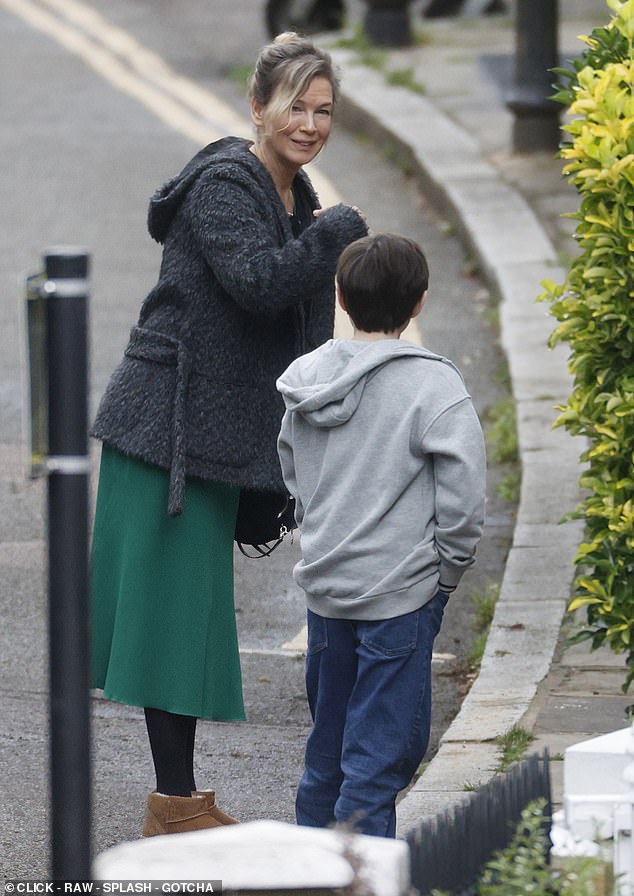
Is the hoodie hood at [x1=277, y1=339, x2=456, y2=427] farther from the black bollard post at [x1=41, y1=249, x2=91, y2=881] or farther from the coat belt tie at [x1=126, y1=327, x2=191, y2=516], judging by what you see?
the black bollard post at [x1=41, y1=249, x2=91, y2=881]

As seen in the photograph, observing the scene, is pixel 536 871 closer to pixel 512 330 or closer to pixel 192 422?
pixel 192 422

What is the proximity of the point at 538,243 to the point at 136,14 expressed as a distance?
9.14 metres

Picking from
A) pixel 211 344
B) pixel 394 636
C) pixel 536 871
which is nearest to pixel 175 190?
pixel 211 344

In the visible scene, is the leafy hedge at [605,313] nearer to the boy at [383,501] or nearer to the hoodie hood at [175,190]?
the boy at [383,501]

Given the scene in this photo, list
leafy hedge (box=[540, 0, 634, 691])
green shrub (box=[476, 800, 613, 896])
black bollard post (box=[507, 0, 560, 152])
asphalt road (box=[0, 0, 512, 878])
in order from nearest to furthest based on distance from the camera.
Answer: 1. green shrub (box=[476, 800, 613, 896])
2. leafy hedge (box=[540, 0, 634, 691])
3. asphalt road (box=[0, 0, 512, 878])
4. black bollard post (box=[507, 0, 560, 152])

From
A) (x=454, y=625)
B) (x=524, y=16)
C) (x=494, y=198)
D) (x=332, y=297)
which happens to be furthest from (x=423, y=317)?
(x=332, y=297)

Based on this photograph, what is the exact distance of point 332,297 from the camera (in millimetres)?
4316

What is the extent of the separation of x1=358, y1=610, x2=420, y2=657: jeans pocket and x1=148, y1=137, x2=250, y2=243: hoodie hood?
115 centimetres

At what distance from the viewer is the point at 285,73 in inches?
162

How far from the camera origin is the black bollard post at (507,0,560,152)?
10.9 metres

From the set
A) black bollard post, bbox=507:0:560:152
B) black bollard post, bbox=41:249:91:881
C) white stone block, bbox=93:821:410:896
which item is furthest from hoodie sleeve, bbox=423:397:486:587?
black bollard post, bbox=507:0:560:152

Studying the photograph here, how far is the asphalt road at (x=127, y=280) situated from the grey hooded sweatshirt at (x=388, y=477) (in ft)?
3.53

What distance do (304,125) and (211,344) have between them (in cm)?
56

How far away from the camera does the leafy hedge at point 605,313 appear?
4133mm
